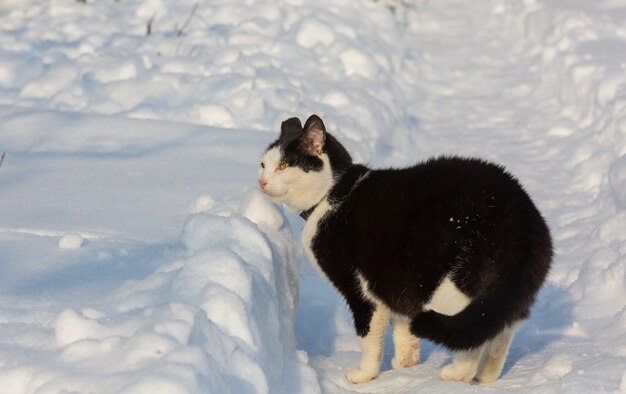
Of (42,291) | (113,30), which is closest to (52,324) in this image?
(42,291)

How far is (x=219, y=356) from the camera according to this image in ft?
8.68

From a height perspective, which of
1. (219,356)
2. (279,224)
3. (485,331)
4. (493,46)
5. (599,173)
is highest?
(219,356)

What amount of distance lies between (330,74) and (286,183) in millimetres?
4272

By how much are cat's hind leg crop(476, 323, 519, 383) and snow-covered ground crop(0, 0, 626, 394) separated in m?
0.10

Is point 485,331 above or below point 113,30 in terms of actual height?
above

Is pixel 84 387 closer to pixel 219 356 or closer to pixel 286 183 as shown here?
pixel 219 356

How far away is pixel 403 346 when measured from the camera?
4109mm

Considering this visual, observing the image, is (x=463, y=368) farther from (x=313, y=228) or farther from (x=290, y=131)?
(x=290, y=131)

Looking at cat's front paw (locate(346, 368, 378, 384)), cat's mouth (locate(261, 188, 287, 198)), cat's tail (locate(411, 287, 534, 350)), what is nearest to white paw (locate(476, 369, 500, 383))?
cat's tail (locate(411, 287, 534, 350))

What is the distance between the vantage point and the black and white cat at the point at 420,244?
3.43m

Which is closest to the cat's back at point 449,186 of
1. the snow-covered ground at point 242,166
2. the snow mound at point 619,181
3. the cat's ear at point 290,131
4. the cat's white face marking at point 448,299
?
the cat's white face marking at point 448,299

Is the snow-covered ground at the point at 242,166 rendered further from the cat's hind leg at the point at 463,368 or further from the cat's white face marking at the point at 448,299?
the cat's white face marking at the point at 448,299

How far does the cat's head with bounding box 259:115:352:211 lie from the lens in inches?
162

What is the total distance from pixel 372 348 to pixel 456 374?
409 millimetres
